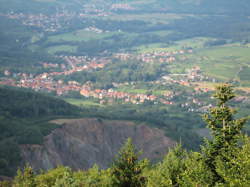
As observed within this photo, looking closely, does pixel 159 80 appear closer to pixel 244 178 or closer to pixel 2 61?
pixel 2 61

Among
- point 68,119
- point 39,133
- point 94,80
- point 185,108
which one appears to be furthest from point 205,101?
point 39,133

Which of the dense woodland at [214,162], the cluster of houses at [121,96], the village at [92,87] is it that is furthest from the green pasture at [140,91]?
the dense woodland at [214,162]

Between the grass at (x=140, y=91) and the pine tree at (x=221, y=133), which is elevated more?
the pine tree at (x=221, y=133)

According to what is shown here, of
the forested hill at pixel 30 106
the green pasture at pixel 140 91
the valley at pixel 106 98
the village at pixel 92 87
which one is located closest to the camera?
the valley at pixel 106 98

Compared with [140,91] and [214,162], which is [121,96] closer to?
[140,91]

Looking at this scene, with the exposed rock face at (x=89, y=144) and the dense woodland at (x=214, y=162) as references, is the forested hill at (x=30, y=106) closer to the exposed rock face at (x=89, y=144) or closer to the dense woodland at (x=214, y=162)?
the exposed rock face at (x=89, y=144)

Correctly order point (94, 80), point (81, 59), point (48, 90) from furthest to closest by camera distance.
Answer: point (81, 59) < point (94, 80) < point (48, 90)

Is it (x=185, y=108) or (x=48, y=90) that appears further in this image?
(x=48, y=90)
